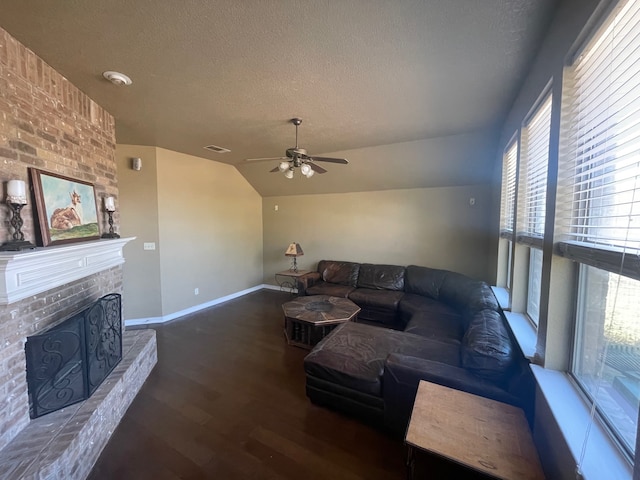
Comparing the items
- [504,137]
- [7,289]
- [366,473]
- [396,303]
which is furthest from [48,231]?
[504,137]

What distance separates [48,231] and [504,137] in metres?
4.30

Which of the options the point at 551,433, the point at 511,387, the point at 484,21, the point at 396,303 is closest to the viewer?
the point at 551,433

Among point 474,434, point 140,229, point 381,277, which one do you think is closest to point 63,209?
point 140,229

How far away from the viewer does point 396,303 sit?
3975 mm

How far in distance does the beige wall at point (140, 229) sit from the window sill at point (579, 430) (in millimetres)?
4472

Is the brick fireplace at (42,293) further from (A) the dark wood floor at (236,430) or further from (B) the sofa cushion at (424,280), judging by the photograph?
(B) the sofa cushion at (424,280)

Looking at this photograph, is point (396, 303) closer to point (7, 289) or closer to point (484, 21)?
point (484, 21)

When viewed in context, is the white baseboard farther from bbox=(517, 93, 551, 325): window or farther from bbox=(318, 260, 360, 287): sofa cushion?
bbox=(517, 93, 551, 325): window

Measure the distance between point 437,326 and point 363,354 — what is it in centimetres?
127

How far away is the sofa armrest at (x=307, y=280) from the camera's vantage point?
482 cm

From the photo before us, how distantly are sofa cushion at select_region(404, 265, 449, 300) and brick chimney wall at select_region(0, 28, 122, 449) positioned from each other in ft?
13.6

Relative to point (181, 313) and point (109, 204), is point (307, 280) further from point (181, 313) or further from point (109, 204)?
point (109, 204)

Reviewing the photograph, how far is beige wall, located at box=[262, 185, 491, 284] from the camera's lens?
4277 millimetres

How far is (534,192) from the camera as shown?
1.89 m
